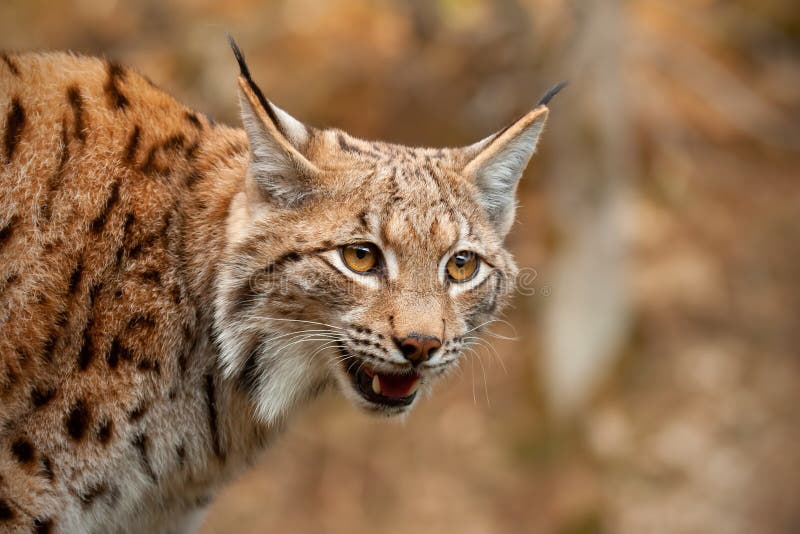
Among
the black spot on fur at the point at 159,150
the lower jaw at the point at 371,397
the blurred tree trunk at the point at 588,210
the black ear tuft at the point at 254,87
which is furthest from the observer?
the blurred tree trunk at the point at 588,210

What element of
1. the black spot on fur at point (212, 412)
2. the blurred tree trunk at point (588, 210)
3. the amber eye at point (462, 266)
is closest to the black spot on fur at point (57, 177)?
the black spot on fur at point (212, 412)

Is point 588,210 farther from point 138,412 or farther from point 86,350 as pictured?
point 86,350

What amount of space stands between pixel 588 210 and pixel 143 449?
817cm

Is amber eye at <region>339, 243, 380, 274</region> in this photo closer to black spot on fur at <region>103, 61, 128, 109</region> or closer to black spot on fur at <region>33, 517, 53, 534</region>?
black spot on fur at <region>103, 61, 128, 109</region>

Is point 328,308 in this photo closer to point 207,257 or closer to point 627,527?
point 207,257

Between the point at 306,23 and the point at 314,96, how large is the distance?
1.39 m

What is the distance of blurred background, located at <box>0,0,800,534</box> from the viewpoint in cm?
1126

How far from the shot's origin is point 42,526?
4078 mm

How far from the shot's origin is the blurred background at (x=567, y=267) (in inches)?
443

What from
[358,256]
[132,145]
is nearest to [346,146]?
[358,256]

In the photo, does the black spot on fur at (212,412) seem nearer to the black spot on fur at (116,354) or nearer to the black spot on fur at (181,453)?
the black spot on fur at (181,453)

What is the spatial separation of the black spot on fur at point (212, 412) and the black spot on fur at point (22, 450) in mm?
799

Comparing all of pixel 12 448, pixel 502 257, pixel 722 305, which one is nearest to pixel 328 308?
pixel 502 257

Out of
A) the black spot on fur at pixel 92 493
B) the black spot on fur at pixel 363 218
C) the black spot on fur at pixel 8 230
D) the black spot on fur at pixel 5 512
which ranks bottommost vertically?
the black spot on fur at pixel 5 512
